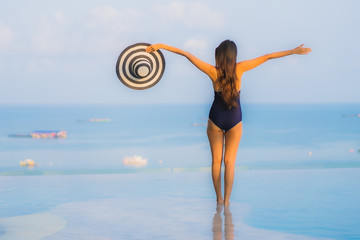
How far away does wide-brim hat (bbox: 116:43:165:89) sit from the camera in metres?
4.11

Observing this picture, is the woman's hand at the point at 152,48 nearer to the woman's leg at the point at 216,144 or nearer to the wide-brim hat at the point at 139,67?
the wide-brim hat at the point at 139,67

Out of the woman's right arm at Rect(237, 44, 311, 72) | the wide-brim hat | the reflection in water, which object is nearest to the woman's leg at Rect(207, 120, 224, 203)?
the reflection in water

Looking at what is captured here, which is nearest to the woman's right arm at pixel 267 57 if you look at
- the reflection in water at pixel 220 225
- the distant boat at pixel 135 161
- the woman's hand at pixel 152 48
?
the woman's hand at pixel 152 48

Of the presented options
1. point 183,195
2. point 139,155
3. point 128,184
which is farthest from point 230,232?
point 139,155

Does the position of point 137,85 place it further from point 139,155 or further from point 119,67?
point 139,155

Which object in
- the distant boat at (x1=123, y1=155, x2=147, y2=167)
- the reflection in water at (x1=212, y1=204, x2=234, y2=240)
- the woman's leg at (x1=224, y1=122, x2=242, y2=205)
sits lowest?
the reflection in water at (x1=212, y1=204, x2=234, y2=240)

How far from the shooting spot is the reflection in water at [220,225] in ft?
10.6

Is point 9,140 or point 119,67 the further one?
point 9,140

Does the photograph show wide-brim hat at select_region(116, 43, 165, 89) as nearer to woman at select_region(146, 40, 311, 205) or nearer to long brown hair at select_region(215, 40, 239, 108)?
woman at select_region(146, 40, 311, 205)

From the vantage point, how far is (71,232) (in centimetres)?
338

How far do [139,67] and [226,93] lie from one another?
747 mm

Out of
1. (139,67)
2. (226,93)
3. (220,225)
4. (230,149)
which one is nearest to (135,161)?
(139,67)

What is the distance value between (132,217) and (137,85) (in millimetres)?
1013

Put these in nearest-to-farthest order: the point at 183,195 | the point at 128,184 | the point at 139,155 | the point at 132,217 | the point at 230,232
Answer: the point at 230,232
the point at 132,217
the point at 183,195
the point at 128,184
the point at 139,155
